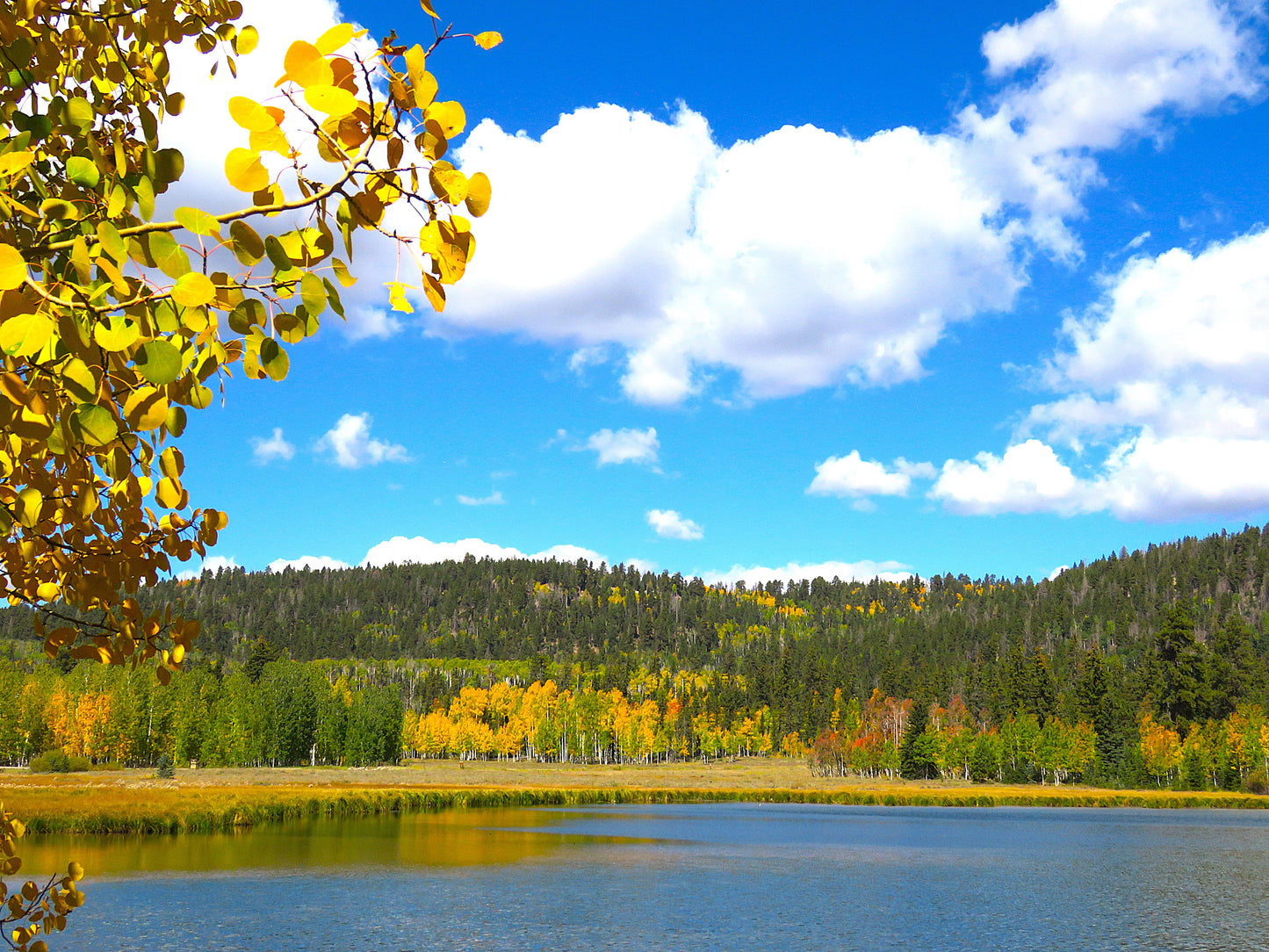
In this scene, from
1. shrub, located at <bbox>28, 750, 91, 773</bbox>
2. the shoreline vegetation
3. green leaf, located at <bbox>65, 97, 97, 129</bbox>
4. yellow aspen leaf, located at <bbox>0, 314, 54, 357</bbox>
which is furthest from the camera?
shrub, located at <bbox>28, 750, 91, 773</bbox>

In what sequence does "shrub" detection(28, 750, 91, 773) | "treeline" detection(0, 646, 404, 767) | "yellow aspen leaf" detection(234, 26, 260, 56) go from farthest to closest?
"treeline" detection(0, 646, 404, 767), "shrub" detection(28, 750, 91, 773), "yellow aspen leaf" detection(234, 26, 260, 56)

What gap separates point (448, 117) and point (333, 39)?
283mm

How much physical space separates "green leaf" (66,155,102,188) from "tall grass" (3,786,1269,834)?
55.2 m

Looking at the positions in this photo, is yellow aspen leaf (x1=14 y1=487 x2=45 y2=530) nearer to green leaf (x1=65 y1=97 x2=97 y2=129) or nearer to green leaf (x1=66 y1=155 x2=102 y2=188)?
green leaf (x1=66 y1=155 x2=102 y2=188)

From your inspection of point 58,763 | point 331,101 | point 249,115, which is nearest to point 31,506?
point 249,115

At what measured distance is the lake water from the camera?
1128 inches

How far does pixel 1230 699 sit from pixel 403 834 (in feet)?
396

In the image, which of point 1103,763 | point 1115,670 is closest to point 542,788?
point 1103,763

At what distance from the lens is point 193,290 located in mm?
1865

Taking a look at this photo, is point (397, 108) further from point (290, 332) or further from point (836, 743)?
point (836, 743)

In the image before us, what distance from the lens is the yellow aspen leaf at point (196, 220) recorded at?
76.5 inches

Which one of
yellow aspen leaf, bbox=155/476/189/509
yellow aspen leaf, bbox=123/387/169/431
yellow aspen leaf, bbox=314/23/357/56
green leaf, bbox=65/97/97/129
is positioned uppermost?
green leaf, bbox=65/97/97/129

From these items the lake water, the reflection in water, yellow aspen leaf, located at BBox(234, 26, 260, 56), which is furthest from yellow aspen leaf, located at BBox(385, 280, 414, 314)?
the reflection in water

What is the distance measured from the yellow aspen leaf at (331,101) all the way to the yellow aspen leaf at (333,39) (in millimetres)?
84
